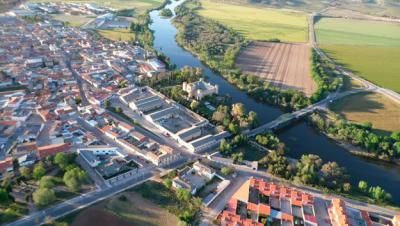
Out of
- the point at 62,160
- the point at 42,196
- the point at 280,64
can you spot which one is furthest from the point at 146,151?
the point at 280,64

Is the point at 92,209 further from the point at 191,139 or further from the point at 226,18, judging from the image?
the point at 226,18

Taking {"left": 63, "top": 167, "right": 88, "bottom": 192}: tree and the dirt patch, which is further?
{"left": 63, "top": 167, "right": 88, "bottom": 192}: tree

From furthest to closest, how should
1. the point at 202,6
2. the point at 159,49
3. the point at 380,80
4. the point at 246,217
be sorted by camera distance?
the point at 202,6 < the point at 159,49 < the point at 380,80 < the point at 246,217

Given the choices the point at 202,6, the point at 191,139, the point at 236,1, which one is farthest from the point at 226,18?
the point at 191,139

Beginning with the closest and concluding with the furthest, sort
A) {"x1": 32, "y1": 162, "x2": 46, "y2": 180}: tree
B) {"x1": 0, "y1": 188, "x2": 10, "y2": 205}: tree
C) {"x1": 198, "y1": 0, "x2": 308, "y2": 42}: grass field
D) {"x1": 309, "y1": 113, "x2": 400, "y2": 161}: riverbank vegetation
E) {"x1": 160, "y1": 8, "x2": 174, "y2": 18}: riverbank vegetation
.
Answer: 1. {"x1": 0, "y1": 188, "x2": 10, "y2": 205}: tree
2. {"x1": 32, "y1": 162, "x2": 46, "y2": 180}: tree
3. {"x1": 309, "y1": 113, "x2": 400, "y2": 161}: riverbank vegetation
4. {"x1": 198, "y1": 0, "x2": 308, "y2": 42}: grass field
5. {"x1": 160, "y1": 8, "x2": 174, "y2": 18}: riverbank vegetation

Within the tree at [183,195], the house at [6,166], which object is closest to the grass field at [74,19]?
the house at [6,166]

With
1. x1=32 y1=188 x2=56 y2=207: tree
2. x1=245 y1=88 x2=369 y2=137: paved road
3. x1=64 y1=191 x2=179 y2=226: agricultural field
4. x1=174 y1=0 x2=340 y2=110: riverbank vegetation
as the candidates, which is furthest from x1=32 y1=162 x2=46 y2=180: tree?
x1=174 y1=0 x2=340 y2=110: riverbank vegetation

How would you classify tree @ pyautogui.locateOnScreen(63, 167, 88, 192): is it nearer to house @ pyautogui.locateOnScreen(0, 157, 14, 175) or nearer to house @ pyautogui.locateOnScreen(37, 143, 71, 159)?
house @ pyautogui.locateOnScreen(37, 143, 71, 159)

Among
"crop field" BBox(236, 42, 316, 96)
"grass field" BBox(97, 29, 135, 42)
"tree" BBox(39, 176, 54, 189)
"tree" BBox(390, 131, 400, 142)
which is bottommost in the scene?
"tree" BBox(39, 176, 54, 189)
